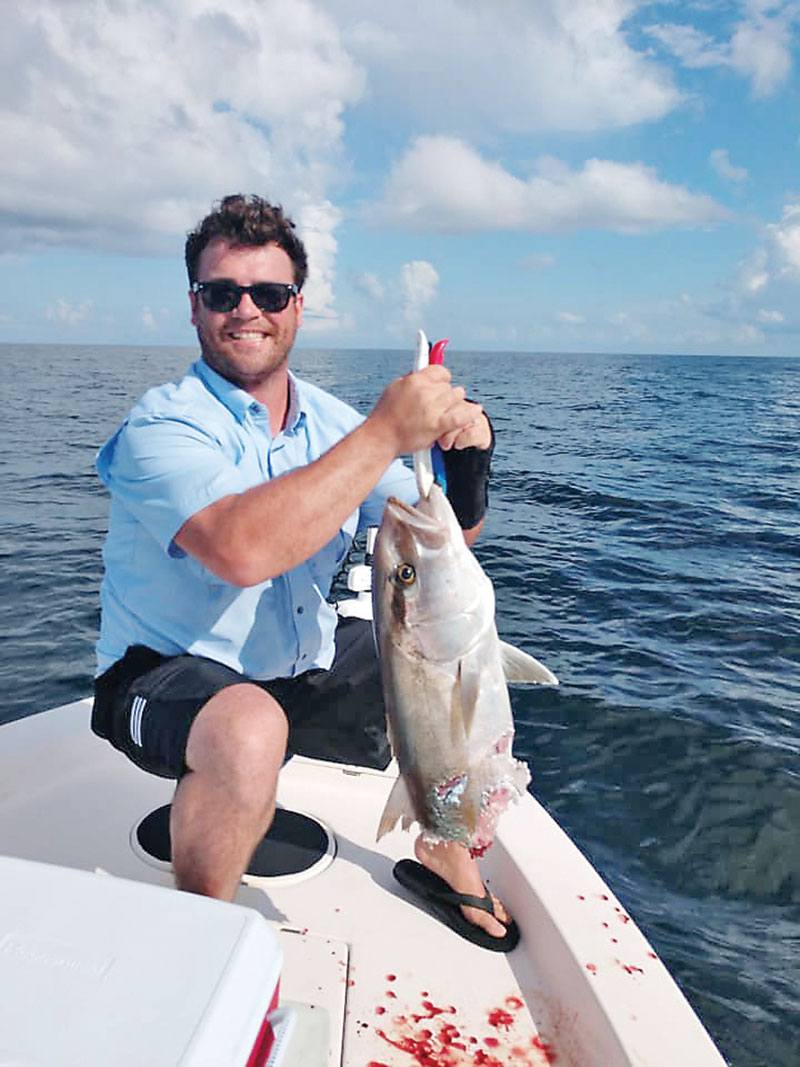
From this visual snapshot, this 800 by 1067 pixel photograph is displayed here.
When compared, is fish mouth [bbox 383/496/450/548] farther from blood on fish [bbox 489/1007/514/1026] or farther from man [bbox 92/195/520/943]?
blood on fish [bbox 489/1007/514/1026]

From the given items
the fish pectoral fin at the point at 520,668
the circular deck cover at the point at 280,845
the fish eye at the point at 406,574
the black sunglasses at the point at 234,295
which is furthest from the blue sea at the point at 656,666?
the black sunglasses at the point at 234,295

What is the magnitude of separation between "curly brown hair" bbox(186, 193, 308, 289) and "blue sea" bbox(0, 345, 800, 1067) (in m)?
4.07

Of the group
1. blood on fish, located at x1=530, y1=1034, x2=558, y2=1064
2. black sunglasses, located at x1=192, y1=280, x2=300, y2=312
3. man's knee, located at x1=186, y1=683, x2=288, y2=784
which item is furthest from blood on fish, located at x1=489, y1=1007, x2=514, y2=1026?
black sunglasses, located at x1=192, y1=280, x2=300, y2=312

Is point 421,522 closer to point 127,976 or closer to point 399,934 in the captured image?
point 127,976

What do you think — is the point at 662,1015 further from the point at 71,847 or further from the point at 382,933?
the point at 71,847

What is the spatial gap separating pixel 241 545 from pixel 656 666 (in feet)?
20.3

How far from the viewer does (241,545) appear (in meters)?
2.48

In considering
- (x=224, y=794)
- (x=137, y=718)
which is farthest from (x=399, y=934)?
(x=137, y=718)

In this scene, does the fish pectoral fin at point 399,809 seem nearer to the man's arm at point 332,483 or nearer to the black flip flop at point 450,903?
the man's arm at point 332,483

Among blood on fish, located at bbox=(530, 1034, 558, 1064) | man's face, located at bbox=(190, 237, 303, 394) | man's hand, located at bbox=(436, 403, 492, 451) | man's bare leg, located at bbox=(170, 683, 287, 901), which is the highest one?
man's face, located at bbox=(190, 237, 303, 394)

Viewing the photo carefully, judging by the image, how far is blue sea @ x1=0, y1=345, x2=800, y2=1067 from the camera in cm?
465

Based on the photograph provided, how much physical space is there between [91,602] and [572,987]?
8119 millimetres

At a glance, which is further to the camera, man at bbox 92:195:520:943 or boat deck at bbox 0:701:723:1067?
boat deck at bbox 0:701:723:1067

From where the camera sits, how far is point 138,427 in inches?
112
